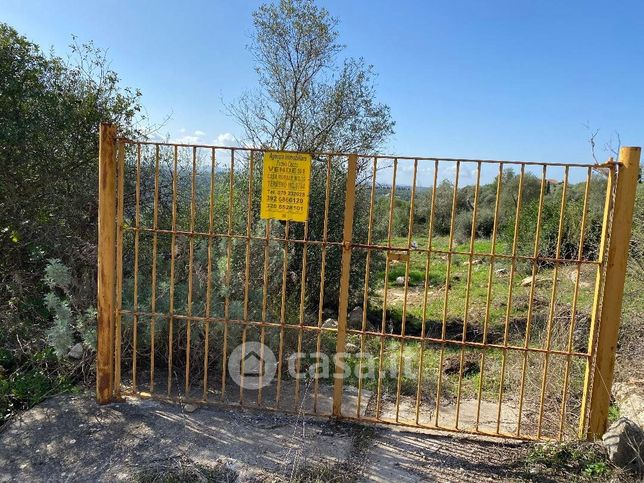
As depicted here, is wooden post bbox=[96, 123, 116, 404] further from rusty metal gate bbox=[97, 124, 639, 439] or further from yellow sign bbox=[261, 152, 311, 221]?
yellow sign bbox=[261, 152, 311, 221]

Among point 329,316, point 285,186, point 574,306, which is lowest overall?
point 329,316

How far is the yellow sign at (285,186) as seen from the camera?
12.5 ft

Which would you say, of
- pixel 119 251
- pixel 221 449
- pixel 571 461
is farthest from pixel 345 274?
pixel 571 461

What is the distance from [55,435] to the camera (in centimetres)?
381

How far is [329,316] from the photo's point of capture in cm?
874

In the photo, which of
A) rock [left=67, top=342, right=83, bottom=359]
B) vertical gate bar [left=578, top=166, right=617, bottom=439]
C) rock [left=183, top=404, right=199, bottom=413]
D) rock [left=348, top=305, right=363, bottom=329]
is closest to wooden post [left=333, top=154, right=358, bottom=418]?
rock [left=183, top=404, right=199, bottom=413]

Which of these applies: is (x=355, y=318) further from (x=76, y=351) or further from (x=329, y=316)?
(x=76, y=351)

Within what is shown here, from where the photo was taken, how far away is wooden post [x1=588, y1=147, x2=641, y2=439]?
3.45 m

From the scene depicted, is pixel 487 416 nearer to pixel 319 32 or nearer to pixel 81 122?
pixel 81 122

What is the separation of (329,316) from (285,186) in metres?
5.20

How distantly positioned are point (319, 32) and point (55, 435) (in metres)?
7.45

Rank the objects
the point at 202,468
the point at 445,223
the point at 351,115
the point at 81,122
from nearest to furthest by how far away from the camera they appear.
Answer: the point at 202,468, the point at 81,122, the point at 351,115, the point at 445,223

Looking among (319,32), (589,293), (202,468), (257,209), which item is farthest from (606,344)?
(319,32)

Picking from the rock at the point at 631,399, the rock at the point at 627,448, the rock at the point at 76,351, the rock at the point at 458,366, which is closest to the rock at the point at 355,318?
the rock at the point at 458,366
